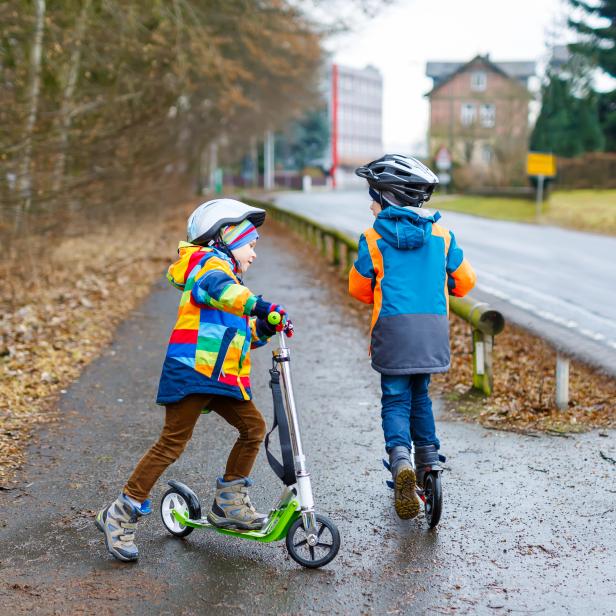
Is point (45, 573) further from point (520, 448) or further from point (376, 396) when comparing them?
point (376, 396)

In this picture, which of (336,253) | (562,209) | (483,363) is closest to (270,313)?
(483,363)

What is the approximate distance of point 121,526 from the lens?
4.35 m

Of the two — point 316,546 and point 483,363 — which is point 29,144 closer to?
point 483,363

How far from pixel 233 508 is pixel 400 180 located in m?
1.75

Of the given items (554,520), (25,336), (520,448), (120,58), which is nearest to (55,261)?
(120,58)

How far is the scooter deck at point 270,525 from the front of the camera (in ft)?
13.8

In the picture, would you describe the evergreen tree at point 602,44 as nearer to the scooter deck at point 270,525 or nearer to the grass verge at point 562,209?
the grass verge at point 562,209

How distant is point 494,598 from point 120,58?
50.2ft

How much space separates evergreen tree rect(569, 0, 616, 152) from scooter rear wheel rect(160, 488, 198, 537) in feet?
152

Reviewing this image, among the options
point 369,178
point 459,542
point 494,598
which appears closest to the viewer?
point 494,598

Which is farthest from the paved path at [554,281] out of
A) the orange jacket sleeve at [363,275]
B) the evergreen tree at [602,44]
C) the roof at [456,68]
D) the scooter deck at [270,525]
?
the roof at [456,68]

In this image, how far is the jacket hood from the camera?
4.62 m

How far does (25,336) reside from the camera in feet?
34.4

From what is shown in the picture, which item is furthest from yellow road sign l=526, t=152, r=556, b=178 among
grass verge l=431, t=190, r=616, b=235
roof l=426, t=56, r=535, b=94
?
roof l=426, t=56, r=535, b=94
